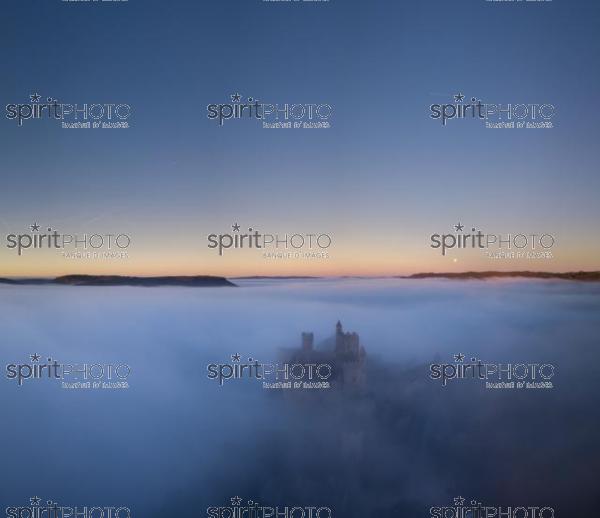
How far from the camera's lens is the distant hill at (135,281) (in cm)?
323

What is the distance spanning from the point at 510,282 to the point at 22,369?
9.32 ft

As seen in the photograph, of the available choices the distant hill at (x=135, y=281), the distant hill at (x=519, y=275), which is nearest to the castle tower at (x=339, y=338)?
the distant hill at (x=519, y=275)

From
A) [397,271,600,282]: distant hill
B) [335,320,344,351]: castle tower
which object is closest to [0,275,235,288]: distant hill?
[335,320,344,351]: castle tower

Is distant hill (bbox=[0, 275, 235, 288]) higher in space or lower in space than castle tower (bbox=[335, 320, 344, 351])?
higher

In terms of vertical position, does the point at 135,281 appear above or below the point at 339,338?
above

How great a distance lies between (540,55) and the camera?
324cm

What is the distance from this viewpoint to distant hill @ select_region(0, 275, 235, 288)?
10.6 ft

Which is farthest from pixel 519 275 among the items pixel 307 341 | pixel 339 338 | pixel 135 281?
pixel 135 281

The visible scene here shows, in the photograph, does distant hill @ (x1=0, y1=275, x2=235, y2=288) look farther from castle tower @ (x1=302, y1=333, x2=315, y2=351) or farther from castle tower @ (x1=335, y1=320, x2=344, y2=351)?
castle tower @ (x1=335, y1=320, x2=344, y2=351)

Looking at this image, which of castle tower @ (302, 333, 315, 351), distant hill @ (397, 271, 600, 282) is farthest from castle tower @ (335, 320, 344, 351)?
distant hill @ (397, 271, 600, 282)

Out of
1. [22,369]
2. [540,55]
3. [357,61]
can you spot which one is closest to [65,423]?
[22,369]

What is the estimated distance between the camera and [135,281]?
323 centimetres

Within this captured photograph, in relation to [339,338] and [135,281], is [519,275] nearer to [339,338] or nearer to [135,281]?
[339,338]

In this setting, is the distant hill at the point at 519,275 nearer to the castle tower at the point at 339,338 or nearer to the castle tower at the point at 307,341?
the castle tower at the point at 339,338
